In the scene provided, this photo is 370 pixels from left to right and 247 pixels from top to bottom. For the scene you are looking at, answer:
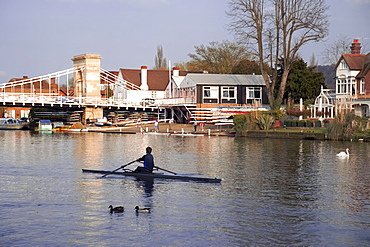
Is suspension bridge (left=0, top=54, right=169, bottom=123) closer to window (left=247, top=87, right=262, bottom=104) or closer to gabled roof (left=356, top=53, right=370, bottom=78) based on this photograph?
window (left=247, top=87, right=262, bottom=104)

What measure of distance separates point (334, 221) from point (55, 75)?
77702mm

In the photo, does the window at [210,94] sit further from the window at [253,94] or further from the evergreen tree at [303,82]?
the evergreen tree at [303,82]

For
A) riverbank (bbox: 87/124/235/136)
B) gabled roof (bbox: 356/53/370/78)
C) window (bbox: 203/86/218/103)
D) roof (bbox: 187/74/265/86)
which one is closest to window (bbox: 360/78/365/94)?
gabled roof (bbox: 356/53/370/78)

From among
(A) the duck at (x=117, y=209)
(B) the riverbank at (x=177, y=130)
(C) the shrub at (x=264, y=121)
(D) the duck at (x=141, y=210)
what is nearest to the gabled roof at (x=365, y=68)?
(C) the shrub at (x=264, y=121)

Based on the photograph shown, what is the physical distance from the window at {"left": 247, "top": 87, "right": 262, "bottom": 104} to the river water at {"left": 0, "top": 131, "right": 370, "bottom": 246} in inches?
1650

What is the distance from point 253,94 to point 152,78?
28.5 m

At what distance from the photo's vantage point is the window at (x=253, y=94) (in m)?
76.9

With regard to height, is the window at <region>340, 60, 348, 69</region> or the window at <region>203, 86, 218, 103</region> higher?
the window at <region>340, 60, 348, 69</region>

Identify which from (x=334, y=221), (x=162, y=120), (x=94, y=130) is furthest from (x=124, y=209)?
(x=162, y=120)

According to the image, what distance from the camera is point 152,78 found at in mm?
101438

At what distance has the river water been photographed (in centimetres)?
1645

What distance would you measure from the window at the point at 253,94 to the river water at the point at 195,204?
41.9 m

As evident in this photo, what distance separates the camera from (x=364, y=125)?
5119 centimetres

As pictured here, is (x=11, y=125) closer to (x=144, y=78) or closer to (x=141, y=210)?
(x=144, y=78)
